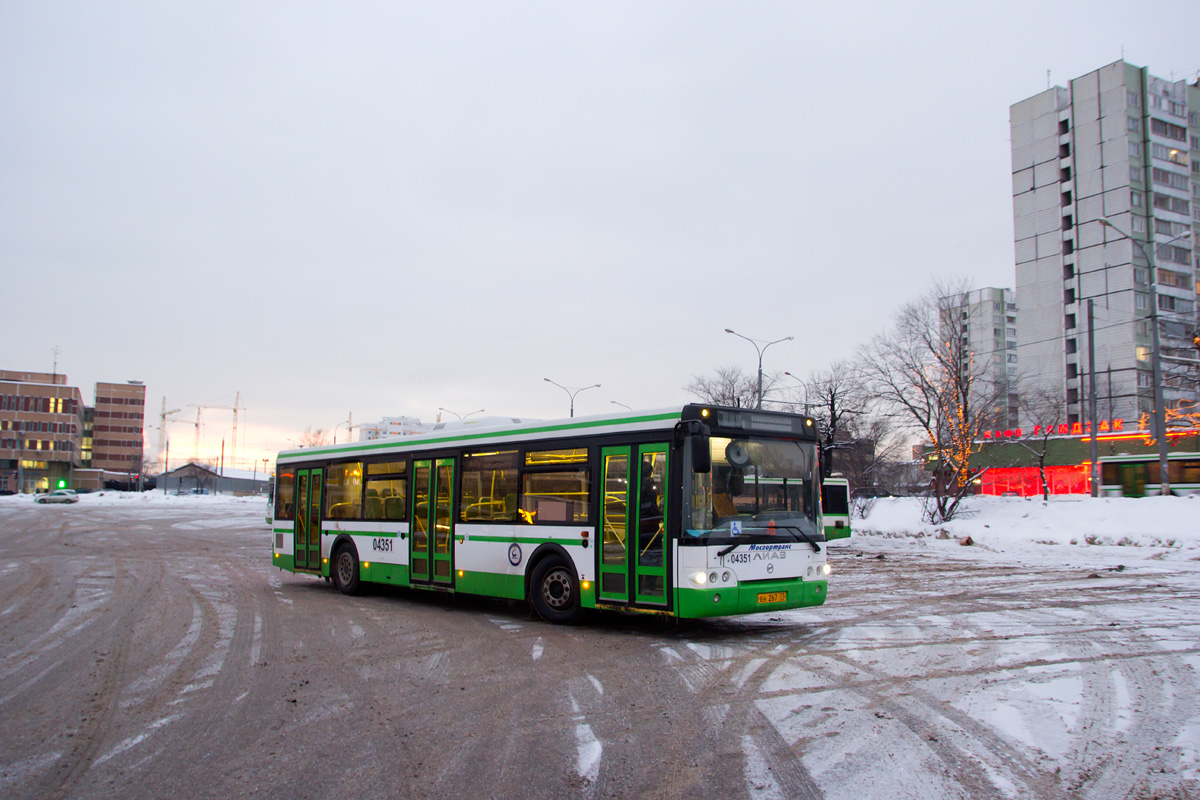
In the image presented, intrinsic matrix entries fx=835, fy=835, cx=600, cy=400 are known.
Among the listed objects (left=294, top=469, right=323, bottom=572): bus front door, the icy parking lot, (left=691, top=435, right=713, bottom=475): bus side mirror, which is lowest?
the icy parking lot

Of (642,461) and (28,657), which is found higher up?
(642,461)

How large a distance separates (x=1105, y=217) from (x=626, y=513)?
281ft

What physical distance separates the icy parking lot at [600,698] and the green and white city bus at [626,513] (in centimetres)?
54

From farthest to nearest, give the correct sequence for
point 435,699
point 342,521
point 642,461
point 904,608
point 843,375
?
1. point 843,375
2. point 342,521
3. point 904,608
4. point 642,461
5. point 435,699

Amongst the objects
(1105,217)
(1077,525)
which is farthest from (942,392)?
(1105,217)

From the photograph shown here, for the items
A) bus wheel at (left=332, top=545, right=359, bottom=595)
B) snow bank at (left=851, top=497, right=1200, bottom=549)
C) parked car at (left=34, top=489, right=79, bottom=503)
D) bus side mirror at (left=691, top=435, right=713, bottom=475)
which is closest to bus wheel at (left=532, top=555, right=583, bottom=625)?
bus side mirror at (left=691, top=435, right=713, bottom=475)

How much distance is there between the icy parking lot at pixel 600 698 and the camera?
4945mm

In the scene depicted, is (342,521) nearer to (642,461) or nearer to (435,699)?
(642,461)

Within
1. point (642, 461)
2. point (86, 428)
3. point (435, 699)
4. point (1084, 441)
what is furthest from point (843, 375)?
point (86, 428)

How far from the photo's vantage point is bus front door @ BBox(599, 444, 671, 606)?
966 cm

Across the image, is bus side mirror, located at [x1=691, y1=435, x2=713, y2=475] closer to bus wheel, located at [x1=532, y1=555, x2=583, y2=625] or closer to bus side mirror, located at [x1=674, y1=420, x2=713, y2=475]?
bus side mirror, located at [x1=674, y1=420, x2=713, y2=475]

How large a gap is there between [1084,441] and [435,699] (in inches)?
2208

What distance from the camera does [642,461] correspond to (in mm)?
9969

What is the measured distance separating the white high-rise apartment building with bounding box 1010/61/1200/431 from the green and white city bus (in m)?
75.1
